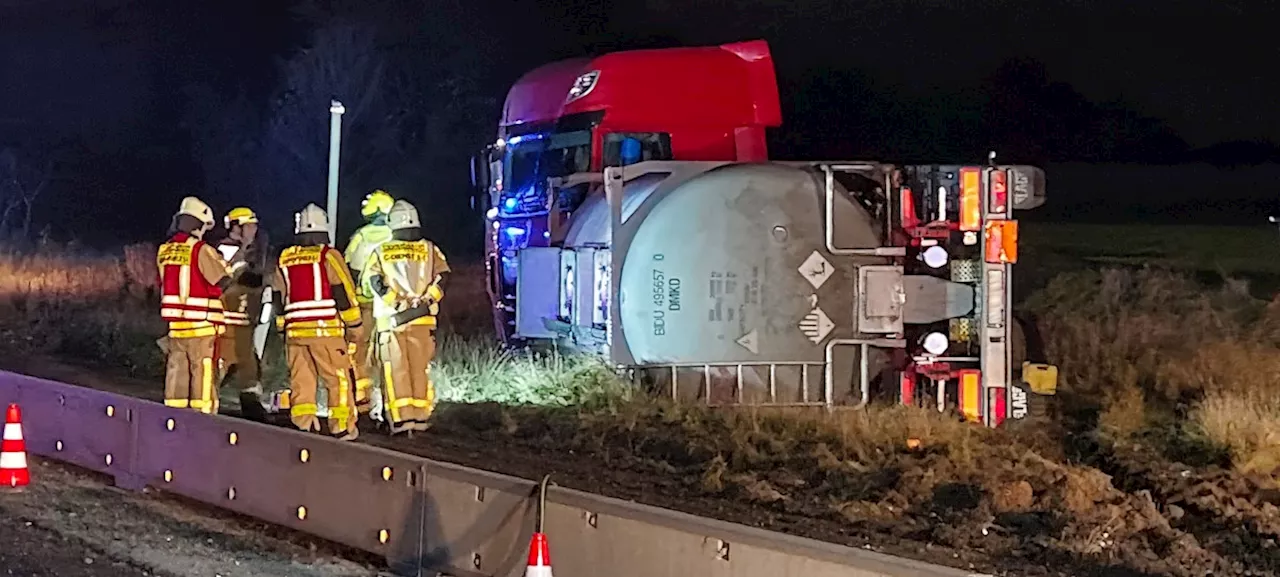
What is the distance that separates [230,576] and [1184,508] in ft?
17.2

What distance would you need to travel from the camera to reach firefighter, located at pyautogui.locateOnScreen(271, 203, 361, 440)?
34.3ft

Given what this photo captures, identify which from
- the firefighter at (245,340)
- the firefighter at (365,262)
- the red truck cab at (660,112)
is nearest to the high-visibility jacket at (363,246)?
the firefighter at (365,262)

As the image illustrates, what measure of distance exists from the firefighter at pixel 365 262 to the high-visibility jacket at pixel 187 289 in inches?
40.5

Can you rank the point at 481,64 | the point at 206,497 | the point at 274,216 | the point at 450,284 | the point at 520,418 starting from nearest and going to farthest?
the point at 206,497, the point at 520,418, the point at 450,284, the point at 274,216, the point at 481,64

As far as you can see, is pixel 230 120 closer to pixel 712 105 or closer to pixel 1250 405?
pixel 712 105

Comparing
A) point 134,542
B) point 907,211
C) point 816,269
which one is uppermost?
point 907,211

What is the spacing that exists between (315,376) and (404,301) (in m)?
0.80

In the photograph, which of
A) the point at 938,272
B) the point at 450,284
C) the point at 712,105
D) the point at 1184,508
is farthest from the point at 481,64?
the point at 1184,508

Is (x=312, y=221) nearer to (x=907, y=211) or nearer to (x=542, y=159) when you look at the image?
(x=907, y=211)

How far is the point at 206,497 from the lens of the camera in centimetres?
888

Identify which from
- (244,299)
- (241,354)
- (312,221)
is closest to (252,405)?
(241,354)

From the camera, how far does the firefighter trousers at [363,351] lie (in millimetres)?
11334

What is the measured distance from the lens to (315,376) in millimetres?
10758

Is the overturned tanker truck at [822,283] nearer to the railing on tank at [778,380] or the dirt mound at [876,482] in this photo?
the railing on tank at [778,380]
